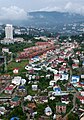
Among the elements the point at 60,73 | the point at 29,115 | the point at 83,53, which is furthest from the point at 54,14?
the point at 29,115

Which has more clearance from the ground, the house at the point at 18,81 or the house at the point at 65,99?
the house at the point at 65,99

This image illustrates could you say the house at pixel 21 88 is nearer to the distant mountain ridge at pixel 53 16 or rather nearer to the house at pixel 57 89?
the house at pixel 57 89

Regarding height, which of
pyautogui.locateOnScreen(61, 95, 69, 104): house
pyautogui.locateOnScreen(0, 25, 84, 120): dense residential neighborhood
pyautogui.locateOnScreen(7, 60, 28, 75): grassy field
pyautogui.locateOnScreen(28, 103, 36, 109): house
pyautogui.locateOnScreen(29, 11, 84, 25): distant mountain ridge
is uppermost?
pyautogui.locateOnScreen(61, 95, 69, 104): house

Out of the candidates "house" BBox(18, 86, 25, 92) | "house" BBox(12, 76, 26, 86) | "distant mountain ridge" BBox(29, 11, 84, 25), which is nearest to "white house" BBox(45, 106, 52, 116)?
"house" BBox(18, 86, 25, 92)

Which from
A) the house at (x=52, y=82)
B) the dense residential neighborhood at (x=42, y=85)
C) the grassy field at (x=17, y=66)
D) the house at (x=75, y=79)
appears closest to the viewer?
the dense residential neighborhood at (x=42, y=85)

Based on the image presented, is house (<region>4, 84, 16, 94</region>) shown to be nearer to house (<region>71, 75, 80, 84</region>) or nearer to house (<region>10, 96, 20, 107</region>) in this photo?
house (<region>10, 96, 20, 107</region>)

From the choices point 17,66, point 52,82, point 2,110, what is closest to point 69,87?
point 52,82

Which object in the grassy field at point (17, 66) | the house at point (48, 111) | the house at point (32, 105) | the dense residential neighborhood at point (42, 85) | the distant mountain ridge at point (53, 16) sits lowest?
the distant mountain ridge at point (53, 16)

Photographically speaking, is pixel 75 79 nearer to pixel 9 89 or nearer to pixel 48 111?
pixel 9 89

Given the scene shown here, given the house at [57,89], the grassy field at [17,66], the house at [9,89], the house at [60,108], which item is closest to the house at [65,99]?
the house at [57,89]

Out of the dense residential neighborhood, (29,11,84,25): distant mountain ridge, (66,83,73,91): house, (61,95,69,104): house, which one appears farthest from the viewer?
(29,11,84,25): distant mountain ridge

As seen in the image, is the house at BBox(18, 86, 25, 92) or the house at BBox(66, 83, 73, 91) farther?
the house at BBox(66, 83, 73, 91)
